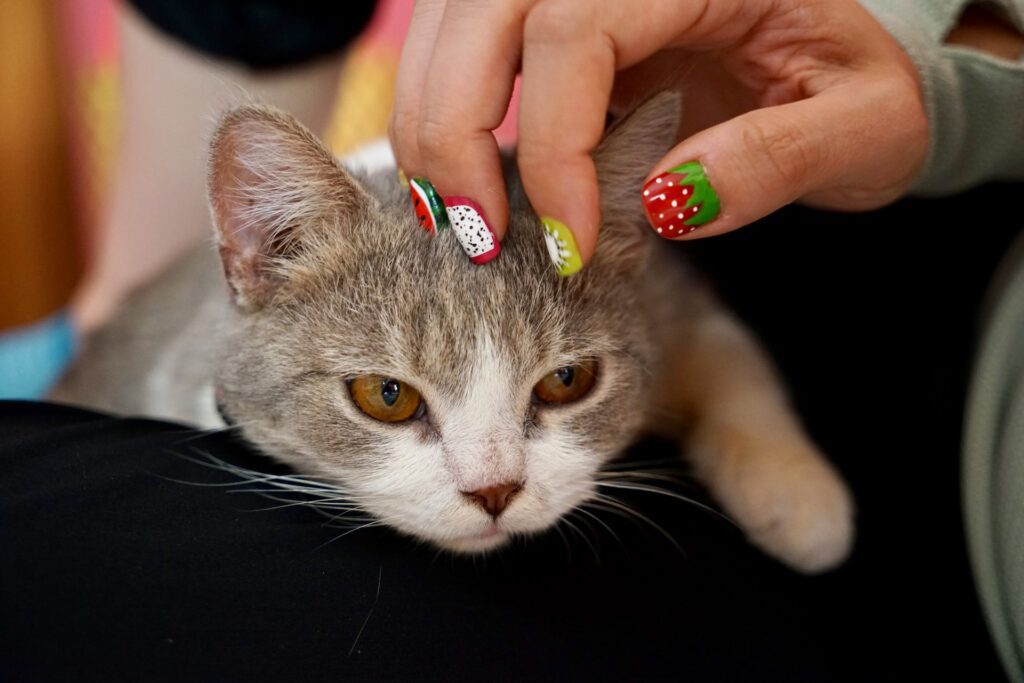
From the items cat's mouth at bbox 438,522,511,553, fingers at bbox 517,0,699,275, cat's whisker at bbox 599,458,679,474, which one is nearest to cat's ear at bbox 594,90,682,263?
fingers at bbox 517,0,699,275

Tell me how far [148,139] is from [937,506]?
171cm

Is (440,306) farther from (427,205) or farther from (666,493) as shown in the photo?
(666,493)

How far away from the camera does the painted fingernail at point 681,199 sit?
2.66 ft

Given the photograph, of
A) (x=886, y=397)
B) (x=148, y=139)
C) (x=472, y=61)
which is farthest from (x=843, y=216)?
(x=148, y=139)

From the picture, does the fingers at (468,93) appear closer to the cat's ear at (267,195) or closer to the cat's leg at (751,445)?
the cat's ear at (267,195)

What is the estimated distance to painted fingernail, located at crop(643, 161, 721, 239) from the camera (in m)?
0.81

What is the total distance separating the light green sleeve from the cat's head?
0.90 ft

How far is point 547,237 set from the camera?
91 centimetres

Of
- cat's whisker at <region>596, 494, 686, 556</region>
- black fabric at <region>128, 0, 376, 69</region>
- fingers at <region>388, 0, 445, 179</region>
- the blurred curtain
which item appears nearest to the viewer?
fingers at <region>388, 0, 445, 179</region>

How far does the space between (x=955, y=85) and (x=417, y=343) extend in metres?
0.66

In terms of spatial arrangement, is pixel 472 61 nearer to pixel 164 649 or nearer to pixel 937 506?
pixel 164 649

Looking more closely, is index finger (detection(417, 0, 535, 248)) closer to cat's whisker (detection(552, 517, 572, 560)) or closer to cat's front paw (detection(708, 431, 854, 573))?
cat's whisker (detection(552, 517, 572, 560))

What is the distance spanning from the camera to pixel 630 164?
103cm

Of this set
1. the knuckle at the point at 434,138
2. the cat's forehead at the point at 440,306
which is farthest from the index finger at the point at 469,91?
the cat's forehead at the point at 440,306
